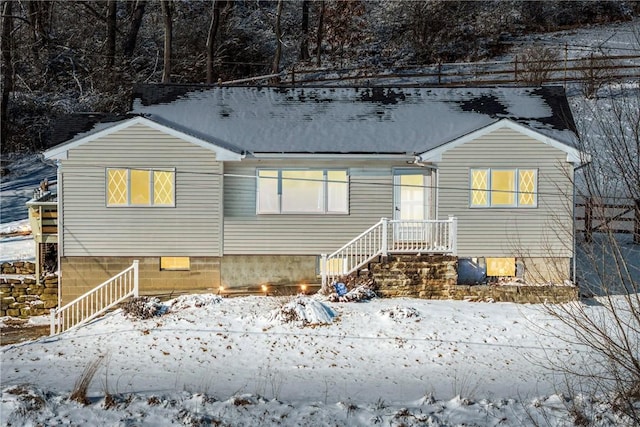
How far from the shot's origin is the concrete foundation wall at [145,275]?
60.2ft

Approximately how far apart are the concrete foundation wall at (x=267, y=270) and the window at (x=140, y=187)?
2367mm

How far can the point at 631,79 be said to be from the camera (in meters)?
32.5

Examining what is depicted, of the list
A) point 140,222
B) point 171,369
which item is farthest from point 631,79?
point 171,369

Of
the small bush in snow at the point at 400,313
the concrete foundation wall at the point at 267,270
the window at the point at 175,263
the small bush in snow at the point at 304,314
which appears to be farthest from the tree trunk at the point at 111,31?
the small bush in snow at the point at 400,313

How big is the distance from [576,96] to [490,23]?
14.6 meters

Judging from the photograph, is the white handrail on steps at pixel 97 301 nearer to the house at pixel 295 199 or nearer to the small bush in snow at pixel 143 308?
the house at pixel 295 199

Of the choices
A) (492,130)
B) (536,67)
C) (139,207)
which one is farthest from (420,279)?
(536,67)

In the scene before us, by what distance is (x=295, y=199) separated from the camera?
19000mm

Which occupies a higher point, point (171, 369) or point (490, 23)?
point (490, 23)

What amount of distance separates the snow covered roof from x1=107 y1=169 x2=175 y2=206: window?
1461 millimetres

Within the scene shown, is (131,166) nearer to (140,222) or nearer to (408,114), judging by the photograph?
(140,222)

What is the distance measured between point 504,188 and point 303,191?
542cm

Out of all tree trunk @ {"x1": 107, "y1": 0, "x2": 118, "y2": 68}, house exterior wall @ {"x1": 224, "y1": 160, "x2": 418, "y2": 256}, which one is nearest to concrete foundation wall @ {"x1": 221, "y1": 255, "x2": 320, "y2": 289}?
house exterior wall @ {"x1": 224, "y1": 160, "x2": 418, "y2": 256}

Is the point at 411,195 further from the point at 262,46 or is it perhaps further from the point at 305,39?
the point at 305,39
